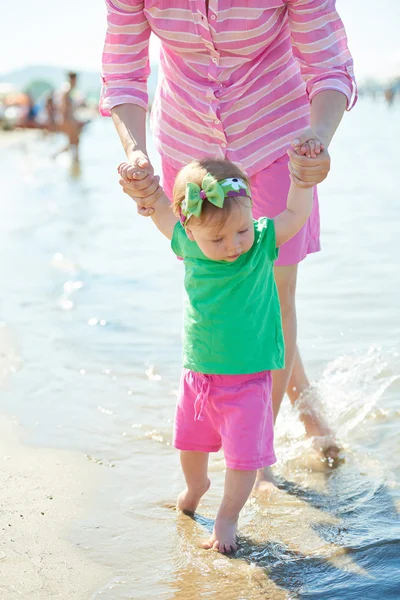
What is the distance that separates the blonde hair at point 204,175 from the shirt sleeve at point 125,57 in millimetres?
478

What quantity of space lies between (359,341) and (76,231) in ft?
16.9

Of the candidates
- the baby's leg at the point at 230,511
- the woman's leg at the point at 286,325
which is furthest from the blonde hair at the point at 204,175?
the baby's leg at the point at 230,511

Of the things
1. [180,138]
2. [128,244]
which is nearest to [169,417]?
[180,138]

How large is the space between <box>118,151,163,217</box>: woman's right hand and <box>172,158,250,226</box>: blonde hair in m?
0.10

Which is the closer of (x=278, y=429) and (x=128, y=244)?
(x=278, y=429)

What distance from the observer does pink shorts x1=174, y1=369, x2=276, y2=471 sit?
2596 millimetres

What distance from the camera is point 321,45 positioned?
2725 mm

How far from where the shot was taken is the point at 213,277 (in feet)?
8.50

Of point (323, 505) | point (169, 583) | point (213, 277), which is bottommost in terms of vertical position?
point (323, 505)

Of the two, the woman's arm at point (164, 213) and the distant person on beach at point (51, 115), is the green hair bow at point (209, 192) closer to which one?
the woman's arm at point (164, 213)

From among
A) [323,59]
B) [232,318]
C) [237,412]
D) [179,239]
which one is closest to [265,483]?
[237,412]

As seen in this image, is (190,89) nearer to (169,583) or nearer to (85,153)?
(169,583)

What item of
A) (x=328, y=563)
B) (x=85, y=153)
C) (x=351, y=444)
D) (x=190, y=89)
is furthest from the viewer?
(x=85, y=153)

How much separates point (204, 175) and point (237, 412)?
0.70m
